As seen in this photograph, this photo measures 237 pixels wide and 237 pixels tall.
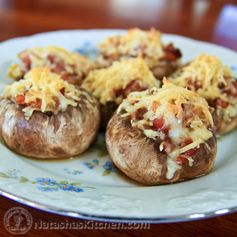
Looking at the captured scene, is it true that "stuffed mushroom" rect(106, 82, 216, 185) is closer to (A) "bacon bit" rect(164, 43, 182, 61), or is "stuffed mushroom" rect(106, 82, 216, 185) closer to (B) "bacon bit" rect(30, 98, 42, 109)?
(B) "bacon bit" rect(30, 98, 42, 109)

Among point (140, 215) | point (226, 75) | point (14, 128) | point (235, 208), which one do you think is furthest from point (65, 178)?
point (226, 75)

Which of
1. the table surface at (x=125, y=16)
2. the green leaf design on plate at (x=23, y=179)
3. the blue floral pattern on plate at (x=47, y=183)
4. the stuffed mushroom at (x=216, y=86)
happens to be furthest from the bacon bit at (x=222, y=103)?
the table surface at (x=125, y=16)

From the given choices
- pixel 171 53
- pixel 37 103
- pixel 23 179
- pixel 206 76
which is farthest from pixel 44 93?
pixel 171 53

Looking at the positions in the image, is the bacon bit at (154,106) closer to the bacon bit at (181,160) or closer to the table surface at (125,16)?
the bacon bit at (181,160)

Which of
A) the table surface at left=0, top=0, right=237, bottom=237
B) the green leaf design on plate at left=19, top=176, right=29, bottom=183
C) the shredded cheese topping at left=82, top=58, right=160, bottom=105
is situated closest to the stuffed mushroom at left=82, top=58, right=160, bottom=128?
the shredded cheese topping at left=82, top=58, right=160, bottom=105

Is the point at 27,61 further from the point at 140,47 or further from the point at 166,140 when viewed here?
the point at 166,140

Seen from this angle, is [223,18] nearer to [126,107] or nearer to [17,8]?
[17,8]
